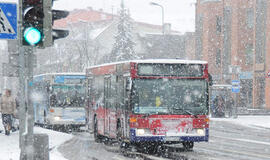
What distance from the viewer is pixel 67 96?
2698 centimetres

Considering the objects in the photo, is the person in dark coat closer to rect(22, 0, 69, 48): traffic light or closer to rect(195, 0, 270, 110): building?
rect(195, 0, 270, 110): building

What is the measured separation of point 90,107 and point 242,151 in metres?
7.36

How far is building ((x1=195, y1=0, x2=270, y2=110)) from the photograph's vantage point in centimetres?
5503

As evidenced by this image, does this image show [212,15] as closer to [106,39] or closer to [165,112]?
[106,39]

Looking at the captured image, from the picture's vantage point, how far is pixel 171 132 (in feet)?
51.6

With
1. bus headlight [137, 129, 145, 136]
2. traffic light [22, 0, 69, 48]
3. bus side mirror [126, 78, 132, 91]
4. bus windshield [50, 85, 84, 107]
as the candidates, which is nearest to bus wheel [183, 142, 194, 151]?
bus headlight [137, 129, 145, 136]

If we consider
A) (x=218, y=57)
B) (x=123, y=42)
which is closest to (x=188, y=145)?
(x=218, y=57)

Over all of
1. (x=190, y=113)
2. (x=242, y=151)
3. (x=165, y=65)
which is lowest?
(x=242, y=151)

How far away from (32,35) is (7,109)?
13.0 meters

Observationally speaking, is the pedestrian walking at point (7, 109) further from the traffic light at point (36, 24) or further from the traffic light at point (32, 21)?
the traffic light at point (32, 21)

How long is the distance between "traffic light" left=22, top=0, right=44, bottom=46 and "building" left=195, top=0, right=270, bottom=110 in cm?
4027

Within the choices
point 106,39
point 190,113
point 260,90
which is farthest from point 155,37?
point 190,113

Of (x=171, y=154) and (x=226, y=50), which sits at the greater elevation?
(x=226, y=50)

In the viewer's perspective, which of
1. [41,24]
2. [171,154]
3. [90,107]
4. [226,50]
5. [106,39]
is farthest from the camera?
[106,39]
